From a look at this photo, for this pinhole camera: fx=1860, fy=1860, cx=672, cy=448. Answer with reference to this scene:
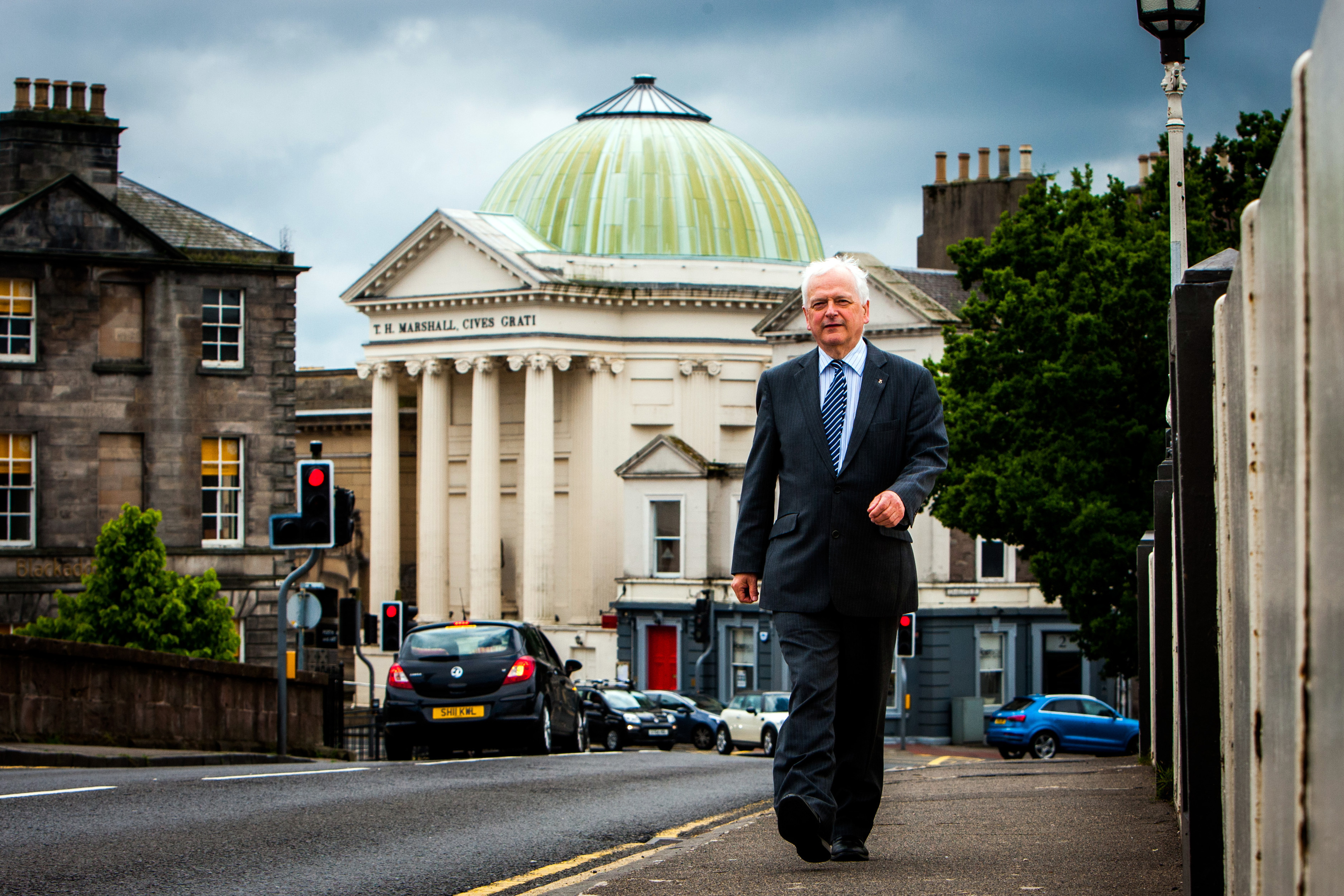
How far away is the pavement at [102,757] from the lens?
53.1ft

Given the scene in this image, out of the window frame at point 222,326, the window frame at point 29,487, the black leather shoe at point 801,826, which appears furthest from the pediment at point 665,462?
the black leather shoe at point 801,826

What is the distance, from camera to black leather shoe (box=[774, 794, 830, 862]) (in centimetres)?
609

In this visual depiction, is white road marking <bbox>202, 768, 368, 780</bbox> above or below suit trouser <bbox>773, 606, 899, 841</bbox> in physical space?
below

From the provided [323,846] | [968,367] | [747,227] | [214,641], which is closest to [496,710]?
[323,846]

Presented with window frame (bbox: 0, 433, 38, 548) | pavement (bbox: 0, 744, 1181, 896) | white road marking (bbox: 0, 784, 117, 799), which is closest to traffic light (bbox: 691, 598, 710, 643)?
window frame (bbox: 0, 433, 38, 548)

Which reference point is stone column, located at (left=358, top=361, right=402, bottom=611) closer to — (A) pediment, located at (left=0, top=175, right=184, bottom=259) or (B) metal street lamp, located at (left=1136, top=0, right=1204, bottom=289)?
(A) pediment, located at (left=0, top=175, right=184, bottom=259)

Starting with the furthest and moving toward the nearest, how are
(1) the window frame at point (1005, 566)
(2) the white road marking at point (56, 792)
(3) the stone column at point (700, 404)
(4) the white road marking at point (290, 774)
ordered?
1. (3) the stone column at point (700, 404)
2. (1) the window frame at point (1005, 566)
3. (4) the white road marking at point (290, 774)
4. (2) the white road marking at point (56, 792)

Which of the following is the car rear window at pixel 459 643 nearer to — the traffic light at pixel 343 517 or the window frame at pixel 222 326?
the traffic light at pixel 343 517

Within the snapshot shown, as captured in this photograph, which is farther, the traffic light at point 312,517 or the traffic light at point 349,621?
the traffic light at point 349,621

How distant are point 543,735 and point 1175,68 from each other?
9470 mm

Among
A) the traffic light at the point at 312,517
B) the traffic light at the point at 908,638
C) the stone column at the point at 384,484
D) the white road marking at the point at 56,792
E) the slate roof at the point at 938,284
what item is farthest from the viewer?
the stone column at the point at 384,484

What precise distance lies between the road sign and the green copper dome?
40.9m

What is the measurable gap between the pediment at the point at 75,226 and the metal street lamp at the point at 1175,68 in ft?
81.9

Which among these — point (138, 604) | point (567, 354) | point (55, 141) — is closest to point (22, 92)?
point (55, 141)
